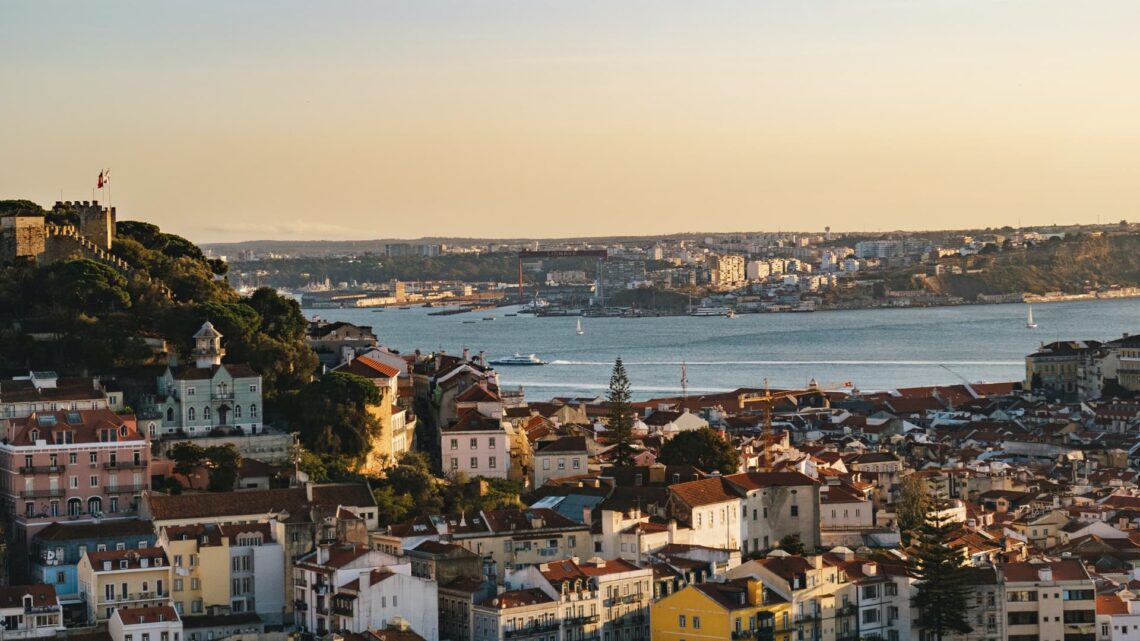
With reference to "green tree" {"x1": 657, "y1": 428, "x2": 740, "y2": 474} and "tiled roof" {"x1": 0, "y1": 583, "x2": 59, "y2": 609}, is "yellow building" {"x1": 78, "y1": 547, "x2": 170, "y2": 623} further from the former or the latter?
"green tree" {"x1": 657, "y1": 428, "x2": 740, "y2": 474}

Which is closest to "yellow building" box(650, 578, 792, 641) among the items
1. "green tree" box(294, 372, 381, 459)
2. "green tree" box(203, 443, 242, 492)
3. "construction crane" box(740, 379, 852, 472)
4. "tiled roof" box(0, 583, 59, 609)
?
"green tree" box(203, 443, 242, 492)

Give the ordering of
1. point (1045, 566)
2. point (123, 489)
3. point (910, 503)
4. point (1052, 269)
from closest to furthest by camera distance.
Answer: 1. point (1045, 566)
2. point (123, 489)
3. point (910, 503)
4. point (1052, 269)

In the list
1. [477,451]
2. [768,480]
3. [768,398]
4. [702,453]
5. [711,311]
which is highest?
[477,451]

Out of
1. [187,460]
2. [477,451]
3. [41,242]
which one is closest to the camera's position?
[187,460]

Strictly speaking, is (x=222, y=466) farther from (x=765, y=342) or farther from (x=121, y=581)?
(x=765, y=342)

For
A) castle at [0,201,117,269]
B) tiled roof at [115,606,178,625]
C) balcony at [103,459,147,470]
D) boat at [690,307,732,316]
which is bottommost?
boat at [690,307,732,316]

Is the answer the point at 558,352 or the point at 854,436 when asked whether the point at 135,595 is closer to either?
the point at 854,436

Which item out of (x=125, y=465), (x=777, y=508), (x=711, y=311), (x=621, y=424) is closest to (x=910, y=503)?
(x=777, y=508)
